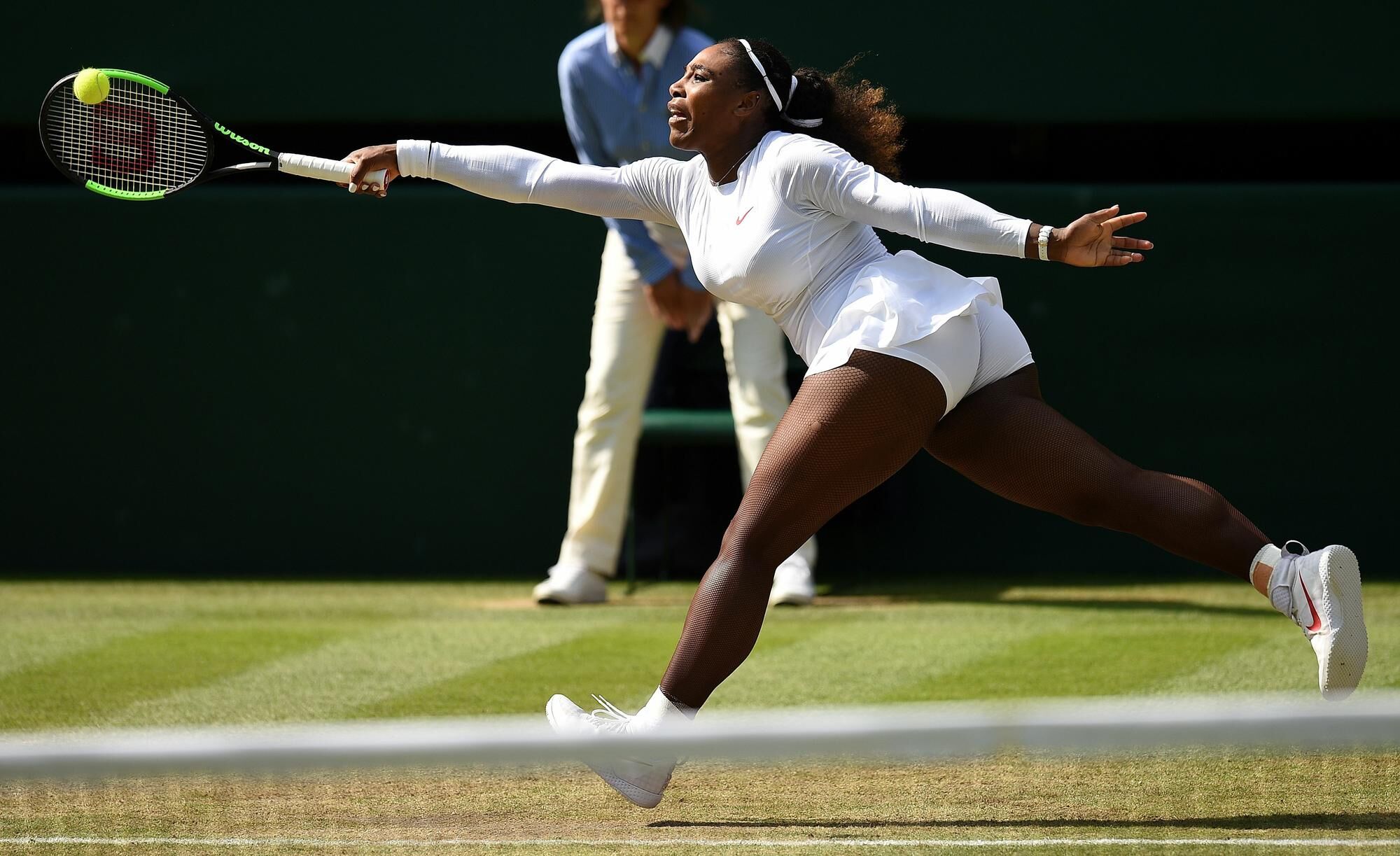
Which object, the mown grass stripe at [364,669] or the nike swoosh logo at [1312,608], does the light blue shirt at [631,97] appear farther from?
the nike swoosh logo at [1312,608]

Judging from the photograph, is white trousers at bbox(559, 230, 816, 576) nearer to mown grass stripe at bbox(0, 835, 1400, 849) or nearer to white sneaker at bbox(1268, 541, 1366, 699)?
white sneaker at bbox(1268, 541, 1366, 699)

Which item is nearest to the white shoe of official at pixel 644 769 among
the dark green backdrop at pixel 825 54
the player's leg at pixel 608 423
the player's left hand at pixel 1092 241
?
the player's left hand at pixel 1092 241

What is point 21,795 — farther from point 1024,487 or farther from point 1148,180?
point 1148,180

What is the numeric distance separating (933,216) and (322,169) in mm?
1376

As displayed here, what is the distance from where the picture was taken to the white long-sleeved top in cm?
331

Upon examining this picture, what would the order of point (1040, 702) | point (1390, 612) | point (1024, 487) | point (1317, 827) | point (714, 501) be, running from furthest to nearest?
point (714, 501)
point (1390, 612)
point (1040, 702)
point (1024, 487)
point (1317, 827)

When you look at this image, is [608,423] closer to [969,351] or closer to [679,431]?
[679,431]

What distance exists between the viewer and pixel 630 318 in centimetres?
650

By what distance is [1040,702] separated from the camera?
445 centimetres

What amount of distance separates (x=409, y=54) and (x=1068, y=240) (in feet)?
15.5

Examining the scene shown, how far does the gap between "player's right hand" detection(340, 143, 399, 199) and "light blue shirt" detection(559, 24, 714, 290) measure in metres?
2.47

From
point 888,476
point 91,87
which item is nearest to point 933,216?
point 888,476

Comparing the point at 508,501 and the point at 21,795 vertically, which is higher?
the point at 21,795

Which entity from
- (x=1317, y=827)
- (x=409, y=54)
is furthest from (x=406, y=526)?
(x=1317, y=827)
